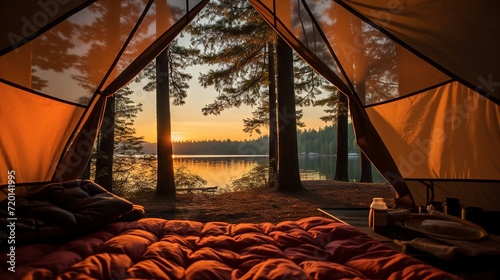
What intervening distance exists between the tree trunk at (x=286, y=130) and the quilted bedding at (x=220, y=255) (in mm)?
3895

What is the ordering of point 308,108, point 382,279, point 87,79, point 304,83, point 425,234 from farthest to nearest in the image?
point 308,108 → point 304,83 → point 87,79 → point 425,234 → point 382,279

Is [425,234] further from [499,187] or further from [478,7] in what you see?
[478,7]

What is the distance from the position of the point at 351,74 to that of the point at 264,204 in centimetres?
265

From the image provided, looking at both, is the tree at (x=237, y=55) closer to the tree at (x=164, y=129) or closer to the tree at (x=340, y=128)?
the tree at (x=164, y=129)

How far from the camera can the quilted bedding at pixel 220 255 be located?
107cm

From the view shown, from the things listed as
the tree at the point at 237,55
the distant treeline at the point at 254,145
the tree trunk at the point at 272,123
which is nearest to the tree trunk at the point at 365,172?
the distant treeline at the point at 254,145

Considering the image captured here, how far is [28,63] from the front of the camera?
242 cm

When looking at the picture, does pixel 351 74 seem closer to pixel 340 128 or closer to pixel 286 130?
pixel 286 130

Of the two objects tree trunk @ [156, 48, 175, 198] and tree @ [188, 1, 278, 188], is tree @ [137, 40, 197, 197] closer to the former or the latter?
tree trunk @ [156, 48, 175, 198]

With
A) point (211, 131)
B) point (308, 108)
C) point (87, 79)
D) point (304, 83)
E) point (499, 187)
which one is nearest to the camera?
point (499, 187)

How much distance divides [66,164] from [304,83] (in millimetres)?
6931

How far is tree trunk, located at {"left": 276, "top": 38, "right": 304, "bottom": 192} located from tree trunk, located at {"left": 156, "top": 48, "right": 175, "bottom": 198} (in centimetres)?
263

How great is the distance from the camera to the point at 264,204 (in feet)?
15.3

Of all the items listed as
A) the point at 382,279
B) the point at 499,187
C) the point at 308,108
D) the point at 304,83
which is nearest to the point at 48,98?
the point at 382,279
